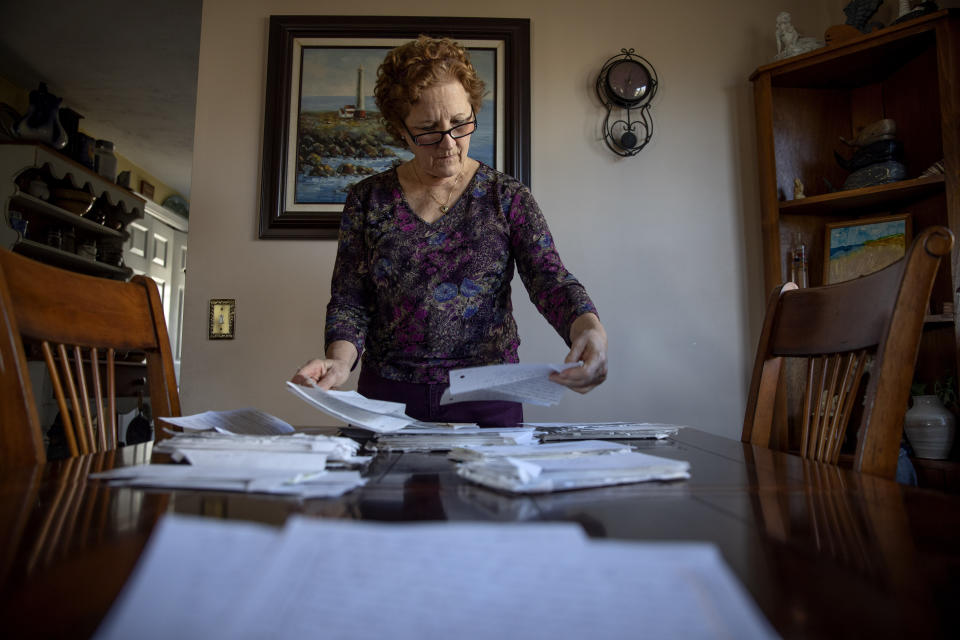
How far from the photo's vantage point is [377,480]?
62 centimetres

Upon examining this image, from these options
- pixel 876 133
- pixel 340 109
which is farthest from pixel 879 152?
pixel 340 109

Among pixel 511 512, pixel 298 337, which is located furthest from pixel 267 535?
pixel 298 337

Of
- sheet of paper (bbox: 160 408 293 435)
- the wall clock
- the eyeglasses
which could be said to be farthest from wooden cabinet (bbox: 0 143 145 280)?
sheet of paper (bbox: 160 408 293 435)

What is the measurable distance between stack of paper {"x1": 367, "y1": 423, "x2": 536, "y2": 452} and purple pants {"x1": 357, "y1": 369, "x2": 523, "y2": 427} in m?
0.41

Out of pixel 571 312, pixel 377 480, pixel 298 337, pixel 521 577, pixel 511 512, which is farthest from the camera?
pixel 298 337

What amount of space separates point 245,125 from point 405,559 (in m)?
2.40

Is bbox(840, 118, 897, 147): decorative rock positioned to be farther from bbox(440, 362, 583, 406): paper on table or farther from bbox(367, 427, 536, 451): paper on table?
bbox(367, 427, 536, 451): paper on table

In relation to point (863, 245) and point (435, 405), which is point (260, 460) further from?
point (863, 245)

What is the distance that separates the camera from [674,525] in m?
0.45

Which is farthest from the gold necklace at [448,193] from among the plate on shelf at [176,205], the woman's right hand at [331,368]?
the plate on shelf at [176,205]

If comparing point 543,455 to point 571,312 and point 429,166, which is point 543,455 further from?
point 429,166

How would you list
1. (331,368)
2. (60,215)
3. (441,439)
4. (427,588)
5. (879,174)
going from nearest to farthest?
1. (427,588)
2. (441,439)
3. (331,368)
4. (879,174)
5. (60,215)

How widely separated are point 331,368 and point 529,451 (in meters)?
0.56

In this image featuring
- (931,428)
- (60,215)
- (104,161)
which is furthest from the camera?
(104,161)
